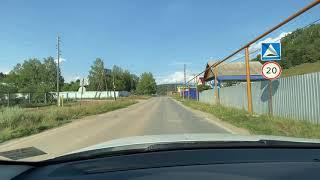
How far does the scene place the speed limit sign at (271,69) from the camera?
2025 cm

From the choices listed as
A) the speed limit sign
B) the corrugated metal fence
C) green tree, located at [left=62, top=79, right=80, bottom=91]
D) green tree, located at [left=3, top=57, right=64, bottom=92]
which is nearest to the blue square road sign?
the speed limit sign

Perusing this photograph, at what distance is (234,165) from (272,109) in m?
21.6

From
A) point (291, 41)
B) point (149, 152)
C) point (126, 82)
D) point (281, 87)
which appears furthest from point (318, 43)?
point (126, 82)

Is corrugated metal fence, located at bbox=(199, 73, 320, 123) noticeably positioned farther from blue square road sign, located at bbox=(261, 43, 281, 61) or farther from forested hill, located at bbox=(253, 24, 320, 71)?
forested hill, located at bbox=(253, 24, 320, 71)

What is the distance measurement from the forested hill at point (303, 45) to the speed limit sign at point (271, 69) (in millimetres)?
1053

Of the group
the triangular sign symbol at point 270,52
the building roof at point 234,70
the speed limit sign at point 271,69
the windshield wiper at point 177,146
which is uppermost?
the building roof at point 234,70

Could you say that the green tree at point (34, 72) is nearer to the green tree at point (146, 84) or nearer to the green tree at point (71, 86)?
the green tree at point (71, 86)

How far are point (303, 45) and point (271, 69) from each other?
162 cm

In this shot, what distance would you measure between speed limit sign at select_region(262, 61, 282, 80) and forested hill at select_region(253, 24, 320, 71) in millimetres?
1053

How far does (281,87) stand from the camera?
21.9 meters

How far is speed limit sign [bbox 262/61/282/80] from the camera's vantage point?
20.2 meters

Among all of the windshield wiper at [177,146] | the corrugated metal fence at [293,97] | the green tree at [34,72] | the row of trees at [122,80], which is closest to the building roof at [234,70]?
the corrugated metal fence at [293,97]

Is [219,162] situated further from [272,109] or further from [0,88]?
[0,88]

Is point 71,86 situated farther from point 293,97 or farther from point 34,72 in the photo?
point 293,97
